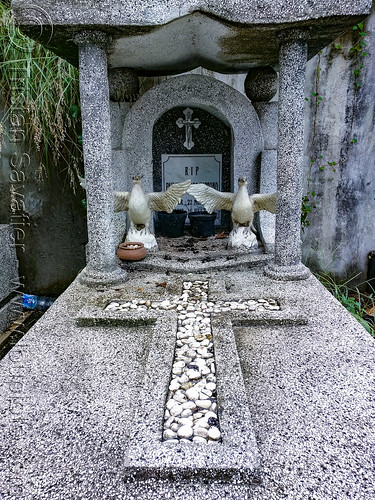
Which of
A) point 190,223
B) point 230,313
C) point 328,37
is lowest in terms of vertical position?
point 230,313

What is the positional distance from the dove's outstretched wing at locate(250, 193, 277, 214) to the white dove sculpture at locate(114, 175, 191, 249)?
2.04 feet

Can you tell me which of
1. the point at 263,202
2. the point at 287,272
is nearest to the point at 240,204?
the point at 263,202

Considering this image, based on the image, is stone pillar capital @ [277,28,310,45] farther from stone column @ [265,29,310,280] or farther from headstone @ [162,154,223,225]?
headstone @ [162,154,223,225]

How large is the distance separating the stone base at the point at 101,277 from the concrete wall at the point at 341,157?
281 cm

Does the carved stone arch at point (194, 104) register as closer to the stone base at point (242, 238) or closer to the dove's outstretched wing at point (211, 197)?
the dove's outstretched wing at point (211, 197)

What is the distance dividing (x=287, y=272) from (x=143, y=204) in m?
1.38

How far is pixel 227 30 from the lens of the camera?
2.82 m

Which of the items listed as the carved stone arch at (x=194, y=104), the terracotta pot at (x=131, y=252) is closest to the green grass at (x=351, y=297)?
the carved stone arch at (x=194, y=104)

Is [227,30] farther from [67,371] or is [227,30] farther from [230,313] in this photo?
[67,371]

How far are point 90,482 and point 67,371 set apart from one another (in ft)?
2.27

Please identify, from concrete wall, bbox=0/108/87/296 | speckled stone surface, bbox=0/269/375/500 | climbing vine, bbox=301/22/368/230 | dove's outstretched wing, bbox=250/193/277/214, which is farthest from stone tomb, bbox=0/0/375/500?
climbing vine, bbox=301/22/368/230

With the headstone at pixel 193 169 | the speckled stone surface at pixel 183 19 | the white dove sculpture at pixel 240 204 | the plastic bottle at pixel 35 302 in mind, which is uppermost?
the speckled stone surface at pixel 183 19

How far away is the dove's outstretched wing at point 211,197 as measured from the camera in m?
3.49

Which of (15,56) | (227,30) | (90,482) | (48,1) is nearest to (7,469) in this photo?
(90,482)
